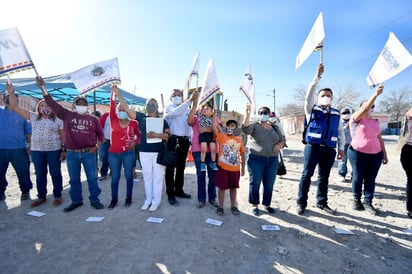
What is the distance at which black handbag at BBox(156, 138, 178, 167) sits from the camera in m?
3.57

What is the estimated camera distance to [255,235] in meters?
2.95

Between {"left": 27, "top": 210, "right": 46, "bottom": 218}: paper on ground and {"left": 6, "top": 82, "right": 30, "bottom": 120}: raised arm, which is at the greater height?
{"left": 6, "top": 82, "right": 30, "bottom": 120}: raised arm

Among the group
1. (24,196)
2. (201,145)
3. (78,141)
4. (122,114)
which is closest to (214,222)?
(201,145)

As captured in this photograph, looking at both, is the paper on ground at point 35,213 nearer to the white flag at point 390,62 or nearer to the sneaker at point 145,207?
the sneaker at point 145,207

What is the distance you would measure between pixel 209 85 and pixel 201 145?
1061 millimetres

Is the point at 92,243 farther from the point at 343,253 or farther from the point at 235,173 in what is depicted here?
the point at 343,253

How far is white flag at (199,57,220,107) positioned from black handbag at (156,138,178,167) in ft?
2.90

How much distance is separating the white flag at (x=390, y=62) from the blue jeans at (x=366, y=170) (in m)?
1.30

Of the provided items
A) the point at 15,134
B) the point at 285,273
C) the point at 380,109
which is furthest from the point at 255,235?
the point at 380,109

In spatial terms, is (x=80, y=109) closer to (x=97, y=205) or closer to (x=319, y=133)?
(x=97, y=205)

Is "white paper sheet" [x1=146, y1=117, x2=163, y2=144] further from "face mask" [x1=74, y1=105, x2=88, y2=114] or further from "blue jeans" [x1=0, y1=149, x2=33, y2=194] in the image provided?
"blue jeans" [x1=0, y1=149, x2=33, y2=194]

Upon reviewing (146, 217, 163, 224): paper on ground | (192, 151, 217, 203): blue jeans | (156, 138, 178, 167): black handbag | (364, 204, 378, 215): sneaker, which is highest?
(156, 138, 178, 167): black handbag

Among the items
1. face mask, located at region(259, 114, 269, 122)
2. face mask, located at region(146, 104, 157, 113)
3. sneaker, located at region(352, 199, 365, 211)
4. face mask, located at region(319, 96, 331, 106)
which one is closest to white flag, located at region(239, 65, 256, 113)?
face mask, located at region(259, 114, 269, 122)

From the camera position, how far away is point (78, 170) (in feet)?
12.2
